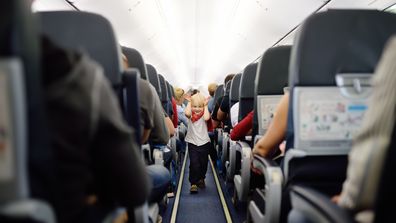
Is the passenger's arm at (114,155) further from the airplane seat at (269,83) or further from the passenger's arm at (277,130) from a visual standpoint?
the airplane seat at (269,83)

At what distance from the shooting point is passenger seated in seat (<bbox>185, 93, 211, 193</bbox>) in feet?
17.1

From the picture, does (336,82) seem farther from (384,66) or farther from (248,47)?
(248,47)

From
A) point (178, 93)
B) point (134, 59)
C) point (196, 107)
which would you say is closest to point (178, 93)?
point (178, 93)

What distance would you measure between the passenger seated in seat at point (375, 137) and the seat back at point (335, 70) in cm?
61

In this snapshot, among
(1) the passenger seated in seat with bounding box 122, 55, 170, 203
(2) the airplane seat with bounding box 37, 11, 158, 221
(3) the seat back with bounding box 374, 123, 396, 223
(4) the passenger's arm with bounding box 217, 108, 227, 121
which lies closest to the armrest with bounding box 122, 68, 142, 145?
(2) the airplane seat with bounding box 37, 11, 158, 221

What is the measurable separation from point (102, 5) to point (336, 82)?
5935mm

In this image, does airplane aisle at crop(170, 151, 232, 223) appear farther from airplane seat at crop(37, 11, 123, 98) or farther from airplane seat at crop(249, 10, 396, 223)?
airplane seat at crop(37, 11, 123, 98)

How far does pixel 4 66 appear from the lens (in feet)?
2.74

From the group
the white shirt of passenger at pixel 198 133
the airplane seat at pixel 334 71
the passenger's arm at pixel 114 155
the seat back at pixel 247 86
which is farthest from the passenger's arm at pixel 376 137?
the white shirt of passenger at pixel 198 133

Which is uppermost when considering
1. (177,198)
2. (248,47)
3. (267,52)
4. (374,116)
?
(248,47)

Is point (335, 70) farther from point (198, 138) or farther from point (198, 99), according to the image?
point (198, 138)

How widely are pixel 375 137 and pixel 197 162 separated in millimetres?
4315

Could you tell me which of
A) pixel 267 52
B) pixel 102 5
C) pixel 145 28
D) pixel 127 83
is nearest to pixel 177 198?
pixel 267 52

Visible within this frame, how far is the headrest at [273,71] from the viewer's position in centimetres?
268
